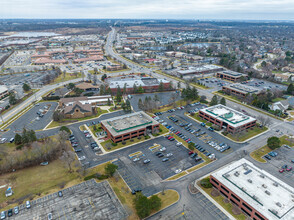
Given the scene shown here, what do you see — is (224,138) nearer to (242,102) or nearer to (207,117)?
(207,117)

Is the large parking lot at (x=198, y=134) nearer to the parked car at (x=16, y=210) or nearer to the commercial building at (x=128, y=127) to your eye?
the commercial building at (x=128, y=127)

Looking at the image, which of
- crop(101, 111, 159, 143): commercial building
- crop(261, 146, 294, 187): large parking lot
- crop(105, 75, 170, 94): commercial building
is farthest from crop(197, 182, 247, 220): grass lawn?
crop(105, 75, 170, 94): commercial building

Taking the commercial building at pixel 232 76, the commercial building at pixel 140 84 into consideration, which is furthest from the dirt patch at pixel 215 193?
the commercial building at pixel 232 76

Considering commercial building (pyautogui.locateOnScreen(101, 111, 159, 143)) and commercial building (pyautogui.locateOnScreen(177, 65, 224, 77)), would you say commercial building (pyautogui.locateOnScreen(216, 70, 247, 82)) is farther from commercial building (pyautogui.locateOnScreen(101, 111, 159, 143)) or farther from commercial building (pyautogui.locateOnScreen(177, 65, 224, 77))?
commercial building (pyautogui.locateOnScreen(101, 111, 159, 143))

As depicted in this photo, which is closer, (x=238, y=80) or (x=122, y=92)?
(x=122, y=92)

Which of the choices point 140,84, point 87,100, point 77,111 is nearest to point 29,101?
point 87,100

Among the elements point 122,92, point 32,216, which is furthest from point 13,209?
point 122,92
